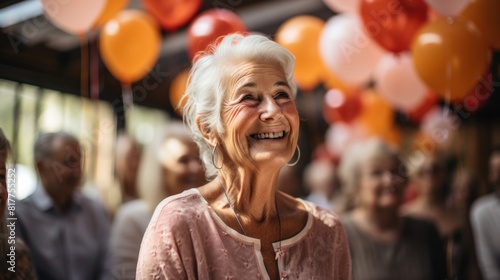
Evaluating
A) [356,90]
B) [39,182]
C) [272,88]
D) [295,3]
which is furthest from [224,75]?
[295,3]

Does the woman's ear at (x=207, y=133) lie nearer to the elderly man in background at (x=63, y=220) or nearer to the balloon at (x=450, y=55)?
the elderly man in background at (x=63, y=220)

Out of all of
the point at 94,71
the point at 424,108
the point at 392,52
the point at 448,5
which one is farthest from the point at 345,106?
the point at 94,71

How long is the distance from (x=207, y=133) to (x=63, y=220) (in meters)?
1.23

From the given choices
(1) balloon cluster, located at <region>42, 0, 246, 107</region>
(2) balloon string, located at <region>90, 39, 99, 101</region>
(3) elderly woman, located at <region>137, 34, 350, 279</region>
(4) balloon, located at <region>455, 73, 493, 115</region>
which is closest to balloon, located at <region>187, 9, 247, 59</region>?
(1) balloon cluster, located at <region>42, 0, 246, 107</region>

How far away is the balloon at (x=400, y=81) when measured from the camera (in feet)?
11.4

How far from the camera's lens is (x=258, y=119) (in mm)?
1427

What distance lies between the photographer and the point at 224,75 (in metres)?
1.45

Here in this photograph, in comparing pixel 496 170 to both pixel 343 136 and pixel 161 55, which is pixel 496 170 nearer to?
pixel 343 136

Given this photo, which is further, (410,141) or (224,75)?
(410,141)

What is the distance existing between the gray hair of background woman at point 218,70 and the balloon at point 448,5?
1.25m

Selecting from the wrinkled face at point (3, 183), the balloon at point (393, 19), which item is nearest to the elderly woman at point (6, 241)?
the wrinkled face at point (3, 183)

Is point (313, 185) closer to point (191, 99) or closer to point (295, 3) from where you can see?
point (295, 3)

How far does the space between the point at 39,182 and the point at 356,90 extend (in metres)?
2.55

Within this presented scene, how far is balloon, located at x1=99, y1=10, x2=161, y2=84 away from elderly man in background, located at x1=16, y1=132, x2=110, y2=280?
863mm
